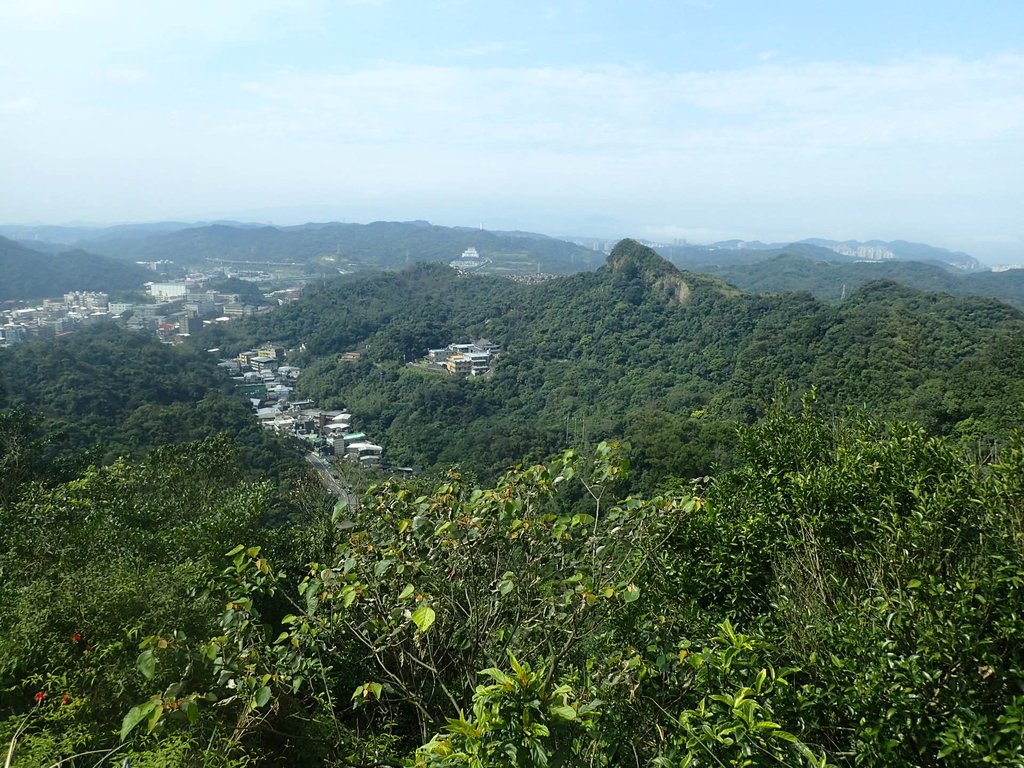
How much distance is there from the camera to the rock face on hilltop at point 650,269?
127ft

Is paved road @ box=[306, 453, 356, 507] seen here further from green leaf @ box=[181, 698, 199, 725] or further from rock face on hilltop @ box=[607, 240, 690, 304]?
rock face on hilltop @ box=[607, 240, 690, 304]

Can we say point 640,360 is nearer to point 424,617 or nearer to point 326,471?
point 326,471

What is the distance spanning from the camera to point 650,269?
41344 mm

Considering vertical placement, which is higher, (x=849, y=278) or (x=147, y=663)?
(x=849, y=278)

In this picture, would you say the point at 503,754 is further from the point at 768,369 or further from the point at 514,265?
the point at 514,265

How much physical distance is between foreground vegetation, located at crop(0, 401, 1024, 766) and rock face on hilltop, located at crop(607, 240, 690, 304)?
1434 inches

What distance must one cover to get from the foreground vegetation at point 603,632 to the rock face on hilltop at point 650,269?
3644cm

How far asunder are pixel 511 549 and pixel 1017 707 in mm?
1673

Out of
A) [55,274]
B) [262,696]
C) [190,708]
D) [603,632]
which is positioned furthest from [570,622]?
[55,274]

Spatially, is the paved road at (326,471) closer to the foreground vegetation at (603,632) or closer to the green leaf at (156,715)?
the foreground vegetation at (603,632)

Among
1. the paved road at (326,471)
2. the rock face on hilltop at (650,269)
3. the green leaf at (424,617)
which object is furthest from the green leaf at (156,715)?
the rock face on hilltop at (650,269)

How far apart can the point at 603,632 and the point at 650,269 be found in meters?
40.1

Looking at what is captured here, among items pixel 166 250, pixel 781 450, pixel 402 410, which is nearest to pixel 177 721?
pixel 781 450

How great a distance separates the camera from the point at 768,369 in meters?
24.6
